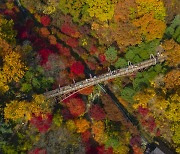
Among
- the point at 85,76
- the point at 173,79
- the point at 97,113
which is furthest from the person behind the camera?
the point at 85,76

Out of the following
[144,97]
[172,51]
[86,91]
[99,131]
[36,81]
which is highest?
[36,81]

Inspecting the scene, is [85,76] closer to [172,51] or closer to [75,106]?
[75,106]

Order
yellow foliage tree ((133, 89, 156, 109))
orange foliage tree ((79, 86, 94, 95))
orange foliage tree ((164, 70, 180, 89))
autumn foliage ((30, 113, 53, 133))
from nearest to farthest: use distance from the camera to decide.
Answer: orange foliage tree ((164, 70, 180, 89)) < autumn foliage ((30, 113, 53, 133)) < yellow foliage tree ((133, 89, 156, 109)) < orange foliage tree ((79, 86, 94, 95))

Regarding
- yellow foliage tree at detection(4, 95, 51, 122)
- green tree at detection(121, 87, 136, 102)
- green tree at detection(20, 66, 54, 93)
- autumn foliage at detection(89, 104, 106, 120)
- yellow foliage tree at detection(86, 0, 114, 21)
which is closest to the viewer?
yellow foliage tree at detection(4, 95, 51, 122)

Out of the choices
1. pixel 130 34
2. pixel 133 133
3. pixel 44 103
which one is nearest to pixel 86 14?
pixel 130 34

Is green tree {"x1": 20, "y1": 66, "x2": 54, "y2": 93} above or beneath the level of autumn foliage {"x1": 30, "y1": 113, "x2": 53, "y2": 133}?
above

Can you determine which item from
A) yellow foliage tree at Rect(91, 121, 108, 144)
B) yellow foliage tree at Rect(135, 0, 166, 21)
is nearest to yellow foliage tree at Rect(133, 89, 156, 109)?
yellow foliage tree at Rect(91, 121, 108, 144)

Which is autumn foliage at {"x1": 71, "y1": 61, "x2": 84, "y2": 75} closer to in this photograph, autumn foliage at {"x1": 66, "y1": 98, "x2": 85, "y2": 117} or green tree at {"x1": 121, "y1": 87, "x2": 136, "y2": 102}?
autumn foliage at {"x1": 66, "y1": 98, "x2": 85, "y2": 117}

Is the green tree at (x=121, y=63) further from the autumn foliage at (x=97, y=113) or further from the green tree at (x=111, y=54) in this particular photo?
the autumn foliage at (x=97, y=113)

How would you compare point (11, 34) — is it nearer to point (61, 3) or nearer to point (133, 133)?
point (61, 3)

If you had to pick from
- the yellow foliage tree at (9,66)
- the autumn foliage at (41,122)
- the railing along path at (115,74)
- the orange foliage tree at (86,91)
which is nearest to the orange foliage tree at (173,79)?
the railing along path at (115,74)

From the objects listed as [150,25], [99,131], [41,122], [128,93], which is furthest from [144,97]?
[41,122]
